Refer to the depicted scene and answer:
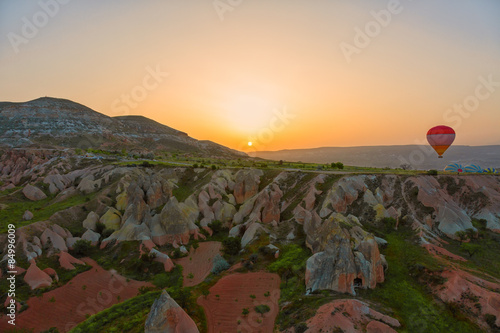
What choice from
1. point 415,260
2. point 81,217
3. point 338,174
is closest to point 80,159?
point 81,217

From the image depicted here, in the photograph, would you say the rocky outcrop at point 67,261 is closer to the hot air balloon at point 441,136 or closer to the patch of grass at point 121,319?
the patch of grass at point 121,319

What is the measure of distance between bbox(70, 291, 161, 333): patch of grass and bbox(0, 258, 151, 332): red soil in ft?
12.5

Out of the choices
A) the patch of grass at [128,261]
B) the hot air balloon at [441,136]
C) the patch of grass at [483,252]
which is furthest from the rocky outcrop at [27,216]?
the hot air balloon at [441,136]

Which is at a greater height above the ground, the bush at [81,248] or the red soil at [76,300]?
the bush at [81,248]

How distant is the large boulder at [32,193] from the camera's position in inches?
2274

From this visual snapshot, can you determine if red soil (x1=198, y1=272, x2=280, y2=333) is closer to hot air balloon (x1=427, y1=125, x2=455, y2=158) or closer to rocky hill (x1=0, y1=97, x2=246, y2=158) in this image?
hot air balloon (x1=427, y1=125, x2=455, y2=158)

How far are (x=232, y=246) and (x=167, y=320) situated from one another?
62.0 ft

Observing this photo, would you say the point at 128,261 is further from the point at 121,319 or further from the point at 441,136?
the point at 441,136

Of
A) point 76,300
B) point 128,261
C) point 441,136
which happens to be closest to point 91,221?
point 128,261

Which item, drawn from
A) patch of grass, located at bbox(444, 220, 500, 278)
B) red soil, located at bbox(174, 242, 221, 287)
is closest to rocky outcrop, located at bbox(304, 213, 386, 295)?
patch of grass, located at bbox(444, 220, 500, 278)

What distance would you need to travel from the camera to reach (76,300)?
27.6 metres

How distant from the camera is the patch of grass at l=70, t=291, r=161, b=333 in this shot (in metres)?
20.4

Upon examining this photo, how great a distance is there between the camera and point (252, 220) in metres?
41.3

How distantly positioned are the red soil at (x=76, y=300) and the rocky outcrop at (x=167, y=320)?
12070mm
